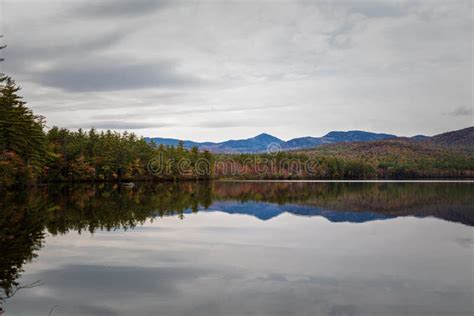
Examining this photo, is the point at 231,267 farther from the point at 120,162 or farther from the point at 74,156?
the point at 120,162

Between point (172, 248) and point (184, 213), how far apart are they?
14894 millimetres

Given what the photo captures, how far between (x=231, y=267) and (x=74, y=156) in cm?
8033

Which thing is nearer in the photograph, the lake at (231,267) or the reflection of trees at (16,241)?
the lake at (231,267)

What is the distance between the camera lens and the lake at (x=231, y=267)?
1038 cm

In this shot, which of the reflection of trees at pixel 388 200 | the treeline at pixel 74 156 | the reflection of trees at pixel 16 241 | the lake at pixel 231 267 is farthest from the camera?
the treeline at pixel 74 156

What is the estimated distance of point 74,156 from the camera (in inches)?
3442

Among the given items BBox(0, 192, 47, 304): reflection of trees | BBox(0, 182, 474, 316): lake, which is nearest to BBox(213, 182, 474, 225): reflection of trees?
BBox(0, 182, 474, 316): lake

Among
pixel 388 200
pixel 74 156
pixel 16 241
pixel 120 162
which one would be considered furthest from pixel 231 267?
pixel 120 162

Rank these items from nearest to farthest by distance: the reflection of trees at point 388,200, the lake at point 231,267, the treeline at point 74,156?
the lake at point 231,267 → the reflection of trees at point 388,200 → the treeline at point 74,156

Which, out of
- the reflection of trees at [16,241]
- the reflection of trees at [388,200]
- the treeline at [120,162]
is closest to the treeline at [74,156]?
the treeline at [120,162]

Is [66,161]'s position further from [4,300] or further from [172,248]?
[4,300]

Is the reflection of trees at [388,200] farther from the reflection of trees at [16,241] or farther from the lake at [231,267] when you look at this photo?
the reflection of trees at [16,241]

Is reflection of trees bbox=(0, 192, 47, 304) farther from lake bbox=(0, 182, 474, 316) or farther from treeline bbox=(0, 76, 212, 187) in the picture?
treeline bbox=(0, 76, 212, 187)

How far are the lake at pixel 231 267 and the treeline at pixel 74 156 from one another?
983 inches
